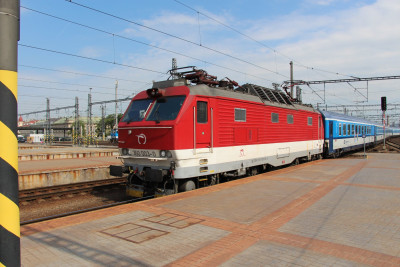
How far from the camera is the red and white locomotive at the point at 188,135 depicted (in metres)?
8.20

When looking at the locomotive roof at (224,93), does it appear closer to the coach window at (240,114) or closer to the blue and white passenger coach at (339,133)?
the coach window at (240,114)

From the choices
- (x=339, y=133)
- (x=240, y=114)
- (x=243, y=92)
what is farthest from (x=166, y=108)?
(x=339, y=133)

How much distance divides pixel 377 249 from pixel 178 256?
2955 mm

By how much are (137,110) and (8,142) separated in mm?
7234

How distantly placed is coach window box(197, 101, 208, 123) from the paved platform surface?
83.6 inches

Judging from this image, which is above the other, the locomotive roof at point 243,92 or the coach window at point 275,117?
the locomotive roof at point 243,92

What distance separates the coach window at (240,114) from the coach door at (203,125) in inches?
57.9

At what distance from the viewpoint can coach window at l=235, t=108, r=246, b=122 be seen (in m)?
10.2

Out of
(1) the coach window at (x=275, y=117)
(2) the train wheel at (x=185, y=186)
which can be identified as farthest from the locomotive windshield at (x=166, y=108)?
(1) the coach window at (x=275, y=117)

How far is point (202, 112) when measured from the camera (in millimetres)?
8773

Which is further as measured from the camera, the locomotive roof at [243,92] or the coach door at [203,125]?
the locomotive roof at [243,92]

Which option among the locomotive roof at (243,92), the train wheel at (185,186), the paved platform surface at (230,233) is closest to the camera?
the paved platform surface at (230,233)

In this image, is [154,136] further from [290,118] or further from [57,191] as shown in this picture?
[290,118]

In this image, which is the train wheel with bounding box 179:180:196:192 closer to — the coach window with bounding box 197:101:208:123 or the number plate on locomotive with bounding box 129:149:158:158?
the number plate on locomotive with bounding box 129:149:158:158
